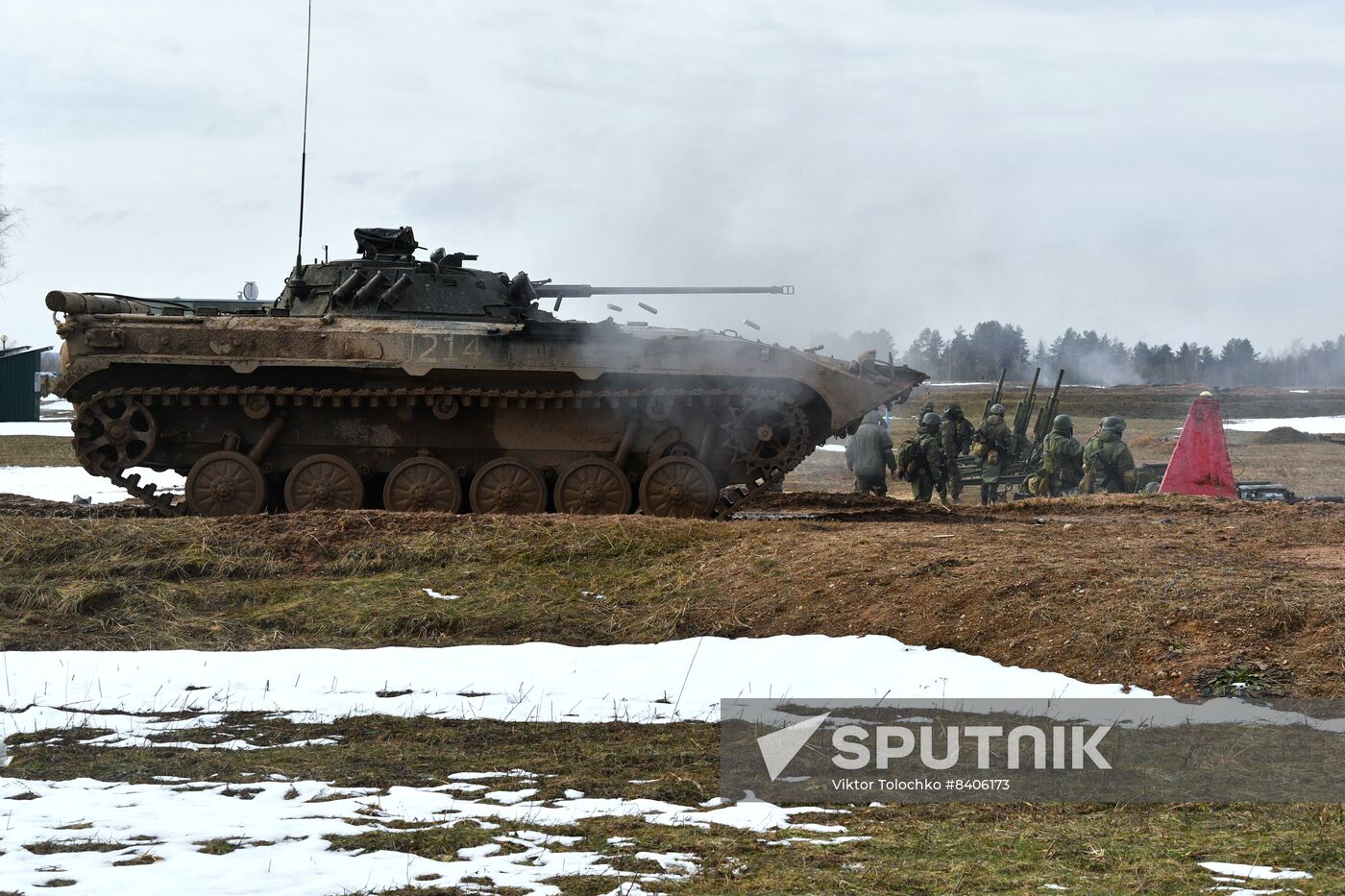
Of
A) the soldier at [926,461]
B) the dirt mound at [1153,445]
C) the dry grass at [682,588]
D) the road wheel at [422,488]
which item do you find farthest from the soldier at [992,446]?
the dirt mound at [1153,445]

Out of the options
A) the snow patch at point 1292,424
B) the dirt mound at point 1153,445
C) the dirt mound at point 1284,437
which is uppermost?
the snow patch at point 1292,424

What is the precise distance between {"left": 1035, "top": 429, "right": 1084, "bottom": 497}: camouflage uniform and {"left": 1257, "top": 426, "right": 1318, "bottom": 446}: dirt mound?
1764 cm

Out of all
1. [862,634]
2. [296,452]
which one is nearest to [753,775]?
[862,634]

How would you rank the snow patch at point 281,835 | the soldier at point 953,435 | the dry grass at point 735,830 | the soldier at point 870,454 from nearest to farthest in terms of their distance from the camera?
the snow patch at point 281,835, the dry grass at point 735,830, the soldier at point 870,454, the soldier at point 953,435

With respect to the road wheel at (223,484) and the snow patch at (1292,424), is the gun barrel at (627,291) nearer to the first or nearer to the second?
the road wheel at (223,484)

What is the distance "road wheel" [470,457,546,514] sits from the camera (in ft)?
48.3

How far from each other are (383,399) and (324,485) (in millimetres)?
1053

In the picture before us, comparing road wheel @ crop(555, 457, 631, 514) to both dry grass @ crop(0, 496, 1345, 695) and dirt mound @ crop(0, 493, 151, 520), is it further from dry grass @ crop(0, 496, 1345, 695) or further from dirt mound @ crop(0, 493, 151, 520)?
dirt mound @ crop(0, 493, 151, 520)

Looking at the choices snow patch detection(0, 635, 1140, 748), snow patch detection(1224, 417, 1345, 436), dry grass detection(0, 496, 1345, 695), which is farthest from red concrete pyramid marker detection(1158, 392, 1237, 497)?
snow patch detection(1224, 417, 1345, 436)

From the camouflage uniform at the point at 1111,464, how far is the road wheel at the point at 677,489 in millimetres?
7013

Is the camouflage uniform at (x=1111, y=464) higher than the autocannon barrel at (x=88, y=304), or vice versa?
the autocannon barrel at (x=88, y=304)

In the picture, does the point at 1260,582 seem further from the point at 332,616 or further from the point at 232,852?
the point at 232,852

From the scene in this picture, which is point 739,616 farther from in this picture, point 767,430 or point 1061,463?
A: point 1061,463

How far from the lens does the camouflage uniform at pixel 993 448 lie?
20.8 metres
